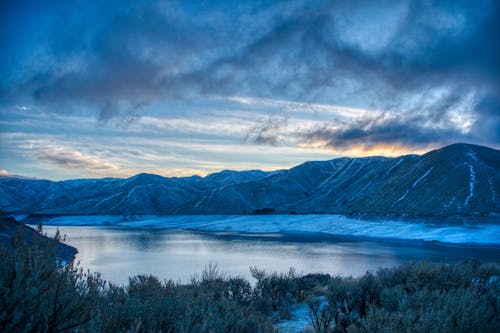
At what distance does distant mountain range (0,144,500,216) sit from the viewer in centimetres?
6462

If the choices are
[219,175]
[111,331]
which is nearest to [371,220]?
[111,331]

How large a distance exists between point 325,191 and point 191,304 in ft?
339

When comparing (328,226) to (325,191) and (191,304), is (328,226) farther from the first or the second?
(191,304)

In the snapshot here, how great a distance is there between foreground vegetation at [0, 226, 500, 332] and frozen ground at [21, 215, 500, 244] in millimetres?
37109

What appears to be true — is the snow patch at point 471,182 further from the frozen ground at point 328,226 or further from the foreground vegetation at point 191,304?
the foreground vegetation at point 191,304

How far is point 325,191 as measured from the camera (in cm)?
10650

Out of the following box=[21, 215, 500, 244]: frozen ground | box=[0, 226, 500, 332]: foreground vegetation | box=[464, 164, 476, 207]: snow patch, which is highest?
box=[464, 164, 476, 207]: snow patch

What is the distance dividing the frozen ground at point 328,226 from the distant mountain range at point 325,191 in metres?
9.18

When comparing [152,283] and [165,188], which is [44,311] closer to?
[152,283]

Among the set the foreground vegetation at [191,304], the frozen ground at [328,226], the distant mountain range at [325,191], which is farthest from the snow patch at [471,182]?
the foreground vegetation at [191,304]

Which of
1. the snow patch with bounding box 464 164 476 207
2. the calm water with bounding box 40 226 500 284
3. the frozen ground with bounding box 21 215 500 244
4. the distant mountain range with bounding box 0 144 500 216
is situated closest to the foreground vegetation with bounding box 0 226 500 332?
the calm water with bounding box 40 226 500 284

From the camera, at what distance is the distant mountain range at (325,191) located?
212 ft

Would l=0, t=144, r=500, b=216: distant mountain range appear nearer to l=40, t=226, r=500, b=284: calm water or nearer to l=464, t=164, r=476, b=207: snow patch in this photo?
l=464, t=164, r=476, b=207: snow patch

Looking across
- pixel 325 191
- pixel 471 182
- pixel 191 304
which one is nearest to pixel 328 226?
pixel 471 182
